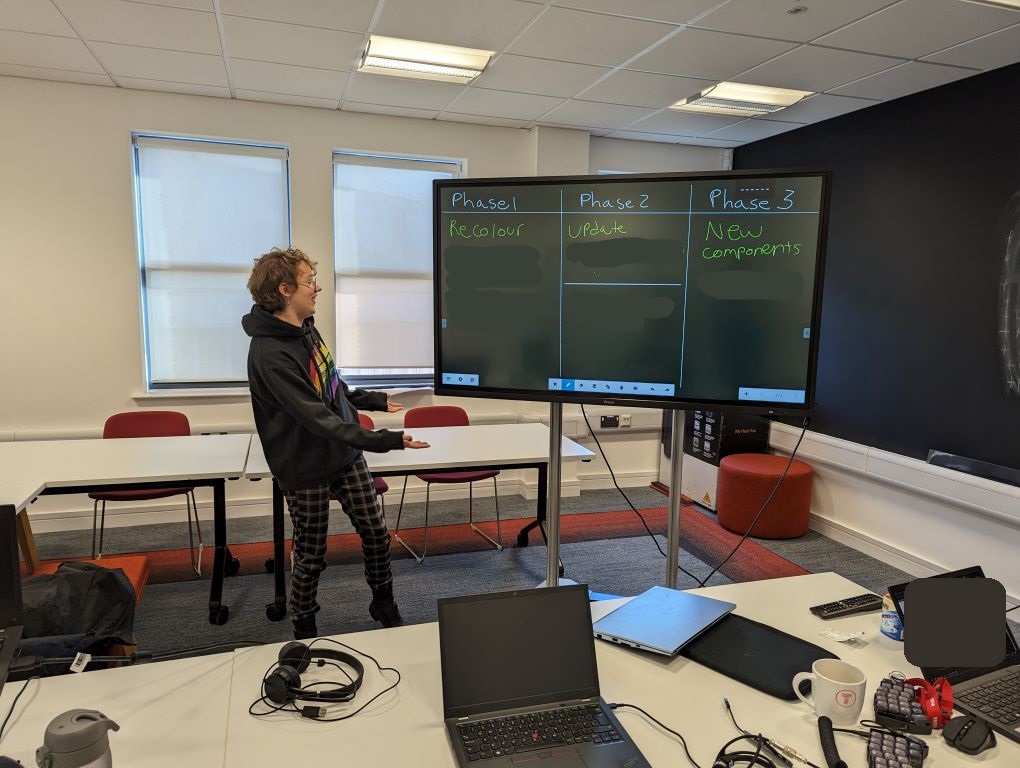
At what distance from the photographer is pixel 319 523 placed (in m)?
2.67

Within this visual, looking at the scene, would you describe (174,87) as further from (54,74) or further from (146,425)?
(146,425)

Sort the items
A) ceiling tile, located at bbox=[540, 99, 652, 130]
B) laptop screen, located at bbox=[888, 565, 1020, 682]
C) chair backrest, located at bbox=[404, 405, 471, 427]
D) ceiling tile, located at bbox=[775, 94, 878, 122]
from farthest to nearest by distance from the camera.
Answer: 1. ceiling tile, located at bbox=[540, 99, 652, 130]
2. chair backrest, located at bbox=[404, 405, 471, 427]
3. ceiling tile, located at bbox=[775, 94, 878, 122]
4. laptop screen, located at bbox=[888, 565, 1020, 682]

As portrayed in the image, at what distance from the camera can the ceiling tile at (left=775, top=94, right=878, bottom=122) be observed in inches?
153

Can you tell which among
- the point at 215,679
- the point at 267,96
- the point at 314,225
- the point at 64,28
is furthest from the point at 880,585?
the point at 64,28

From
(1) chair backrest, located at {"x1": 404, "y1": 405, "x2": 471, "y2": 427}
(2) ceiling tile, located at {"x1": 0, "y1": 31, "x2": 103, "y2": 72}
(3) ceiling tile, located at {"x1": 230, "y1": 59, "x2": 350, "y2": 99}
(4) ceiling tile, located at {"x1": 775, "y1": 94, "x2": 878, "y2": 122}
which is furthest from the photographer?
(1) chair backrest, located at {"x1": 404, "y1": 405, "x2": 471, "y2": 427}

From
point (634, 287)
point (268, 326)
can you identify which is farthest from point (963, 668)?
point (268, 326)

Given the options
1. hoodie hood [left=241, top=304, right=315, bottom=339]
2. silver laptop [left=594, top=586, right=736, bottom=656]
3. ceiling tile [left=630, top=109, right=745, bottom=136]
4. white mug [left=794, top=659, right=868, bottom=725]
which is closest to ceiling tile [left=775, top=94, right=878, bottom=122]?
ceiling tile [left=630, top=109, right=745, bottom=136]

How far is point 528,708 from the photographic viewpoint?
1223 mm

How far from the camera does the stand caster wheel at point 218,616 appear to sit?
305 centimetres

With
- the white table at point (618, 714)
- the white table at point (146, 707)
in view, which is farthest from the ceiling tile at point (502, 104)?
the white table at point (146, 707)

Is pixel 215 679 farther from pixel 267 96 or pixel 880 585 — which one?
pixel 267 96

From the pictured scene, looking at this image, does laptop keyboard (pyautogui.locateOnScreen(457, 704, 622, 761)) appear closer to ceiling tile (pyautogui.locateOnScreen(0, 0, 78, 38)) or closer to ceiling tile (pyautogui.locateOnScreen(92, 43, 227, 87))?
ceiling tile (pyautogui.locateOnScreen(0, 0, 78, 38))

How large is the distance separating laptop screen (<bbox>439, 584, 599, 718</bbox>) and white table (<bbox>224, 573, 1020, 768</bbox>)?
43 millimetres

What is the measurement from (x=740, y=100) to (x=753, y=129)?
2.51ft
